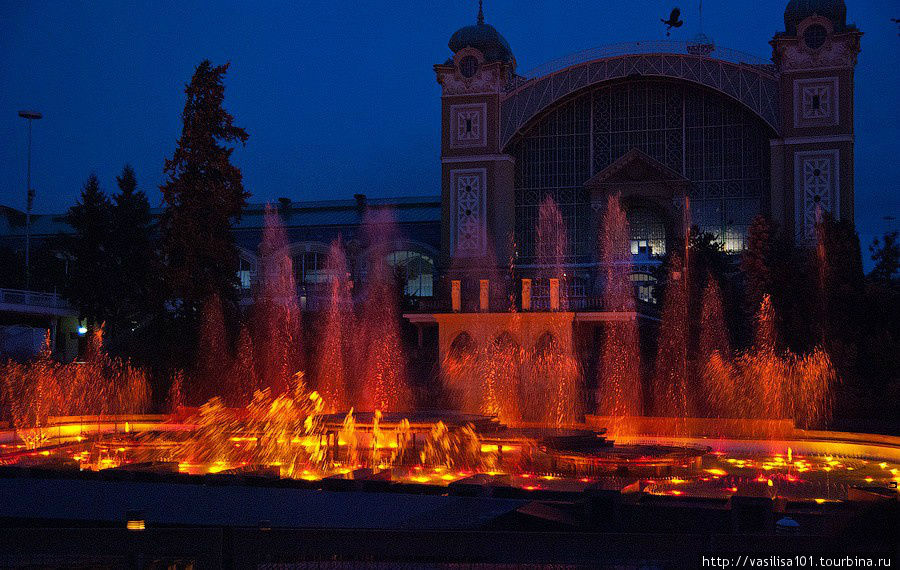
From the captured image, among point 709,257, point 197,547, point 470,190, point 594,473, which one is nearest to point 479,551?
point 197,547

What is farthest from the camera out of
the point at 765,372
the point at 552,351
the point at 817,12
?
the point at 817,12

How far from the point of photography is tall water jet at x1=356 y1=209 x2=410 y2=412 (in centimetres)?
3525

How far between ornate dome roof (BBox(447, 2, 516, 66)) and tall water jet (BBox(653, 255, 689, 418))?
16104 millimetres

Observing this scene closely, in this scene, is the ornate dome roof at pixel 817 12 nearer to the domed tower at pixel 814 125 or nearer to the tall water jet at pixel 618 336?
the domed tower at pixel 814 125

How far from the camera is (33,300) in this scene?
47.0 metres

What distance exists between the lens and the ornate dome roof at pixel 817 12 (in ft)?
146

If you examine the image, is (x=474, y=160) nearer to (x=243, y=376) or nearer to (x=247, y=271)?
(x=247, y=271)

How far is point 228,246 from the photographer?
36.4m

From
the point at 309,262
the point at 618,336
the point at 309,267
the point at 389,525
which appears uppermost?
the point at 309,262

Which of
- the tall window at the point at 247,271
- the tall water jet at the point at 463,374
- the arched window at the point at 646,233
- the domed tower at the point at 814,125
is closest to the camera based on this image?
the tall water jet at the point at 463,374

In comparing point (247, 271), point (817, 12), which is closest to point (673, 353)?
point (817, 12)

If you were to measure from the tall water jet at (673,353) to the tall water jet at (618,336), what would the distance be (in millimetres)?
843

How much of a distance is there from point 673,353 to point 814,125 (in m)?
16.1

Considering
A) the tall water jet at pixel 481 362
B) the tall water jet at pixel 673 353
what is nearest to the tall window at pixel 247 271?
the tall water jet at pixel 481 362
